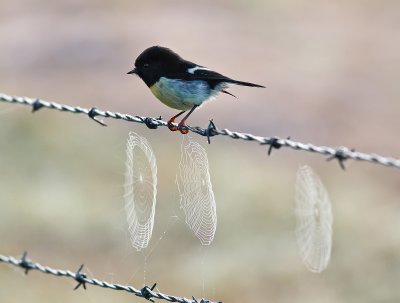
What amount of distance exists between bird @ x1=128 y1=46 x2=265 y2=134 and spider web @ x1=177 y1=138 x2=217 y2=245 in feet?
4.18

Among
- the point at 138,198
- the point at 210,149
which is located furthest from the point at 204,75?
the point at 210,149

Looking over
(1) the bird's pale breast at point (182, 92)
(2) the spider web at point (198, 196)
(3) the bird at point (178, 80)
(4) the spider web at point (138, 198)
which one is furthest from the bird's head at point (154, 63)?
(2) the spider web at point (198, 196)

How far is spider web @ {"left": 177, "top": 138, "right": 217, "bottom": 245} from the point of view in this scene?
6164 millimetres

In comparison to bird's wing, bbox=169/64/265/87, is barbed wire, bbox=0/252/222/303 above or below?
below

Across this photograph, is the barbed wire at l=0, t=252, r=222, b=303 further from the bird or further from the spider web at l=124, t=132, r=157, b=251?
the bird

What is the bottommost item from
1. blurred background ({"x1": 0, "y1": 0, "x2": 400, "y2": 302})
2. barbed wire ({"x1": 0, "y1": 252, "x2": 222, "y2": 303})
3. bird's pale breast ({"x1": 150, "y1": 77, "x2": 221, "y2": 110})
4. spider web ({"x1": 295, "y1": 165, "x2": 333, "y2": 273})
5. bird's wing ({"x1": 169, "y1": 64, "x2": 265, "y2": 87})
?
barbed wire ({"x1": 0, "y1": 252, "x2": 222, "y2": 303})

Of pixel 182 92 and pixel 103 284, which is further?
pixel 182 92

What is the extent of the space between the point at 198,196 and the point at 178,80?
1525 millimetres

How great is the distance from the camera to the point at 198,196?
21.0 feet

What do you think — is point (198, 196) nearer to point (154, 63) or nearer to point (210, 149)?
point (154, 63)

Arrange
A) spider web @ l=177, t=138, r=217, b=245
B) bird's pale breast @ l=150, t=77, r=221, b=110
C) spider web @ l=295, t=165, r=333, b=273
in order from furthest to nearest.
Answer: bird's pale breast @ l=150, t=77, r=221, b=110 < spider web @ l=177, t=138, r=217, b=245 < spider web @ l=295, t=165, r=333, b=273

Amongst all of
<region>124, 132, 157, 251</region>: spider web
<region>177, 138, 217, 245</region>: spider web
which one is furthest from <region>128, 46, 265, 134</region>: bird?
<region>177, 138, 217, 245</region>: spider web

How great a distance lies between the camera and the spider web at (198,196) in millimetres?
6164

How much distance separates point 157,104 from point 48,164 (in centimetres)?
593
